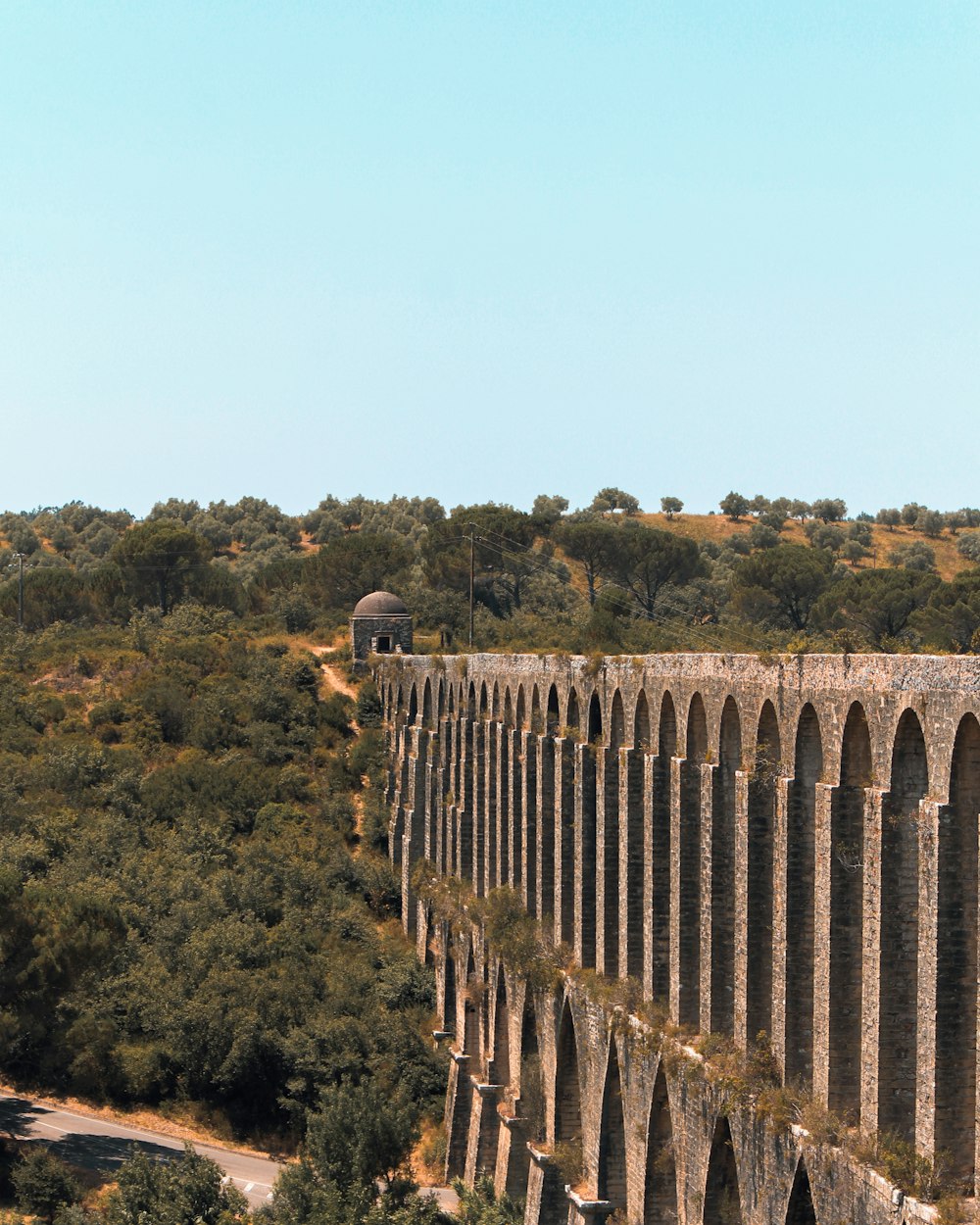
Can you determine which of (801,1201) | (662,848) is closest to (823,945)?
(801,1201)

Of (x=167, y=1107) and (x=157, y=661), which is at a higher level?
(x=157, y=661)

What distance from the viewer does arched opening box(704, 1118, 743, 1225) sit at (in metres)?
25.0

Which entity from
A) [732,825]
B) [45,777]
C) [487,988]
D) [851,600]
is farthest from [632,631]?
[732,825]

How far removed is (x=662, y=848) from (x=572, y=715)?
282 inches

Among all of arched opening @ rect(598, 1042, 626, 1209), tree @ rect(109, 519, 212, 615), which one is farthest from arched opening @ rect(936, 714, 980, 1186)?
tree @ rect(109, 519, 212, 615)

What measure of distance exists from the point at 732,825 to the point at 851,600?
169ft

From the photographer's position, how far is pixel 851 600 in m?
76.4

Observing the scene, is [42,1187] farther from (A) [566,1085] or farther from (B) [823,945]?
(B) [823,945]

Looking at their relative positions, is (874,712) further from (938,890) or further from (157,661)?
(157,661)

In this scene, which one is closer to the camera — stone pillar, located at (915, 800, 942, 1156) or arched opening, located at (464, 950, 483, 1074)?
stone pillar, located at (915, 800, 942, 1156)

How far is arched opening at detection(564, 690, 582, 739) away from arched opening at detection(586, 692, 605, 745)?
0.58 metres

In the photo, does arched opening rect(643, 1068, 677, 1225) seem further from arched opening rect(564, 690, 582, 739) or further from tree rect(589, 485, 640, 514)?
tree rect(589, 485, 640, 514)

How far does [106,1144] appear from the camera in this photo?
39.5 meters

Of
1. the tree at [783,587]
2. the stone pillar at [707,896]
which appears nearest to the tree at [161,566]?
the tree at [783,587]
